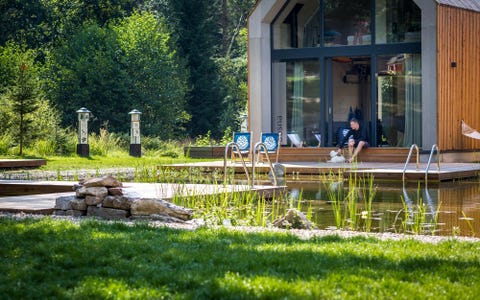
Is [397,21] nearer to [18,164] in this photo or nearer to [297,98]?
[297,98]

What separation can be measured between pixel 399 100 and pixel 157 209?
10.9 m

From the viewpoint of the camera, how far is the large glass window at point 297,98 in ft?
61.4

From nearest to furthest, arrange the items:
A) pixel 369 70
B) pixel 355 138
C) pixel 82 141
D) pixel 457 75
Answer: pixel 355 138 < pixel 457 75 < pixel 369 70 < pixel 82 141

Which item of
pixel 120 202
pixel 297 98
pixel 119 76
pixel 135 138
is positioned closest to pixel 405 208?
pixel 120 202

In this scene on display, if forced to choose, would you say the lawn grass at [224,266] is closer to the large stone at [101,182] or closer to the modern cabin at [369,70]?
the large stone at [101,182]

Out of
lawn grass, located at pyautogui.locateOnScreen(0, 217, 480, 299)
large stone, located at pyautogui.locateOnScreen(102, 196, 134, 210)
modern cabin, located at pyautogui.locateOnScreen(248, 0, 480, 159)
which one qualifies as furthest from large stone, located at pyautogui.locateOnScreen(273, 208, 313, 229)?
modern cabin, located at pyautogui.locateOnScreen(248, 0, 480, 159)

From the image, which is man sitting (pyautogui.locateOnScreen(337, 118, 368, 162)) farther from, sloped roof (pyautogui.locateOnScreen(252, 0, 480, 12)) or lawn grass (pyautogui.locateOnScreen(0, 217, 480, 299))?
lawn grass (pyautogui.locateOnScreen(0, 217, 480, 299))

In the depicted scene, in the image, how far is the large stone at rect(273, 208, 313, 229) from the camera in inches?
284

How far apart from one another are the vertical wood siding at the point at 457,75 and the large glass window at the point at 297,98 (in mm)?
2886

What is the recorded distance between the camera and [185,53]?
1480 inches

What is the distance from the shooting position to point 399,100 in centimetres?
1764

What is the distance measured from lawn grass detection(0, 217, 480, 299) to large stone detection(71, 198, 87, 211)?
172cm

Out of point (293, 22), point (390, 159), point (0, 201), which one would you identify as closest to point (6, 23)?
point (293, 22)

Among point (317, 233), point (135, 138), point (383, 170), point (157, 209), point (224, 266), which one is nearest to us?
point (224, 266)
